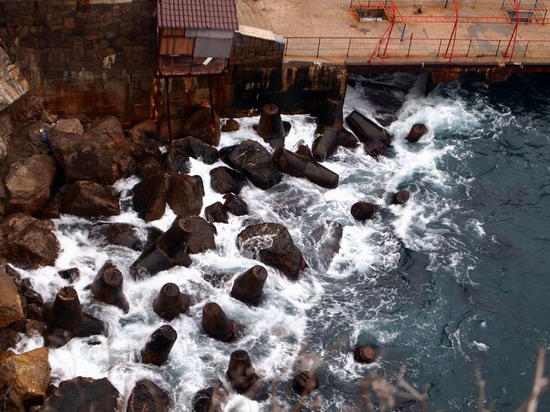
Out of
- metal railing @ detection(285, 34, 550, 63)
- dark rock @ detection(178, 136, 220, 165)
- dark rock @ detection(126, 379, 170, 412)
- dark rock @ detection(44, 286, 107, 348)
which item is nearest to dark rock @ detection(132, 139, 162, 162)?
dark rock @ detection(178, 136, 220, 165)

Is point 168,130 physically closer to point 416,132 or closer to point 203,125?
point 203,125

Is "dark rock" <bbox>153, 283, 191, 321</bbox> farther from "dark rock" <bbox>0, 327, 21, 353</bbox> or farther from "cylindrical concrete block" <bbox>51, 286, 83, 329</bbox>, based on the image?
"dark rock" <bbox>0, 327, 21, 353</bbox>

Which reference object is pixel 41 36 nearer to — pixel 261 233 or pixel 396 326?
pixel 261 233

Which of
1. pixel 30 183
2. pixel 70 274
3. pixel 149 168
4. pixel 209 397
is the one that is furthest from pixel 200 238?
pixel 209 397

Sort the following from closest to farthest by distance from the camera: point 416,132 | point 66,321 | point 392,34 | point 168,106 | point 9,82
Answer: point 66,321, point 9,82, point 168,106, point 416,132, point 392,34

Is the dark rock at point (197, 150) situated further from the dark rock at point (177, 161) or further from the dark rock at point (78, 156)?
the dark rock at point (78, 156)

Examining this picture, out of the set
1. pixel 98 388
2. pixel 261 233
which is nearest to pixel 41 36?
pixel 261 233
